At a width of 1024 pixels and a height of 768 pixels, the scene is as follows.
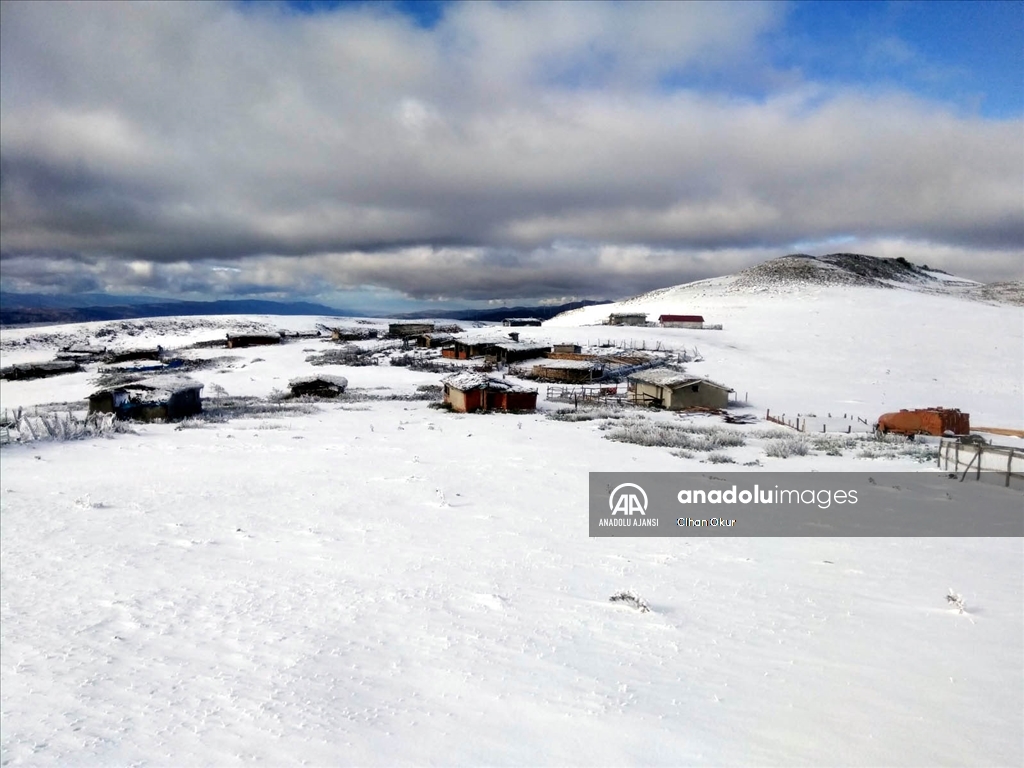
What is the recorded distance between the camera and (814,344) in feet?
215

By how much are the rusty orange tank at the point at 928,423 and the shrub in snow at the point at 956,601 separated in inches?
898

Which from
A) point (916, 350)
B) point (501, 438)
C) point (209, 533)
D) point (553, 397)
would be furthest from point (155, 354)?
point (916, 350)

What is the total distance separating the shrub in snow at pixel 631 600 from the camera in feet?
26.6

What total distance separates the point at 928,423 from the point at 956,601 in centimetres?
2437

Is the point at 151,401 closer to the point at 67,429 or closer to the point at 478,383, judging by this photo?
the point at 67,429

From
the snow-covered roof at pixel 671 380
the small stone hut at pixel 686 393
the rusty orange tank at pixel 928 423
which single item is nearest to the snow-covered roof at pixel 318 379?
the snow-covered roof at pixel 671 380

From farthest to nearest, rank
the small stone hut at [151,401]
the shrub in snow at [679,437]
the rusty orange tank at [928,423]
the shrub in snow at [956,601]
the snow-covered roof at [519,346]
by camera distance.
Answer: the snow-covered roof at [519,346] → the small stone hut at [151,401] → the rusty orange tank at [928,423] → the shrub in snow at [679,437] → the shrub in snow at [956,601]

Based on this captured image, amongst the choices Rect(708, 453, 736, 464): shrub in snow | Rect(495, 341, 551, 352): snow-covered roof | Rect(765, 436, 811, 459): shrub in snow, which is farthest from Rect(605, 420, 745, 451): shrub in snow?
Rect(495, 341, 551, 352): snow-covered roof

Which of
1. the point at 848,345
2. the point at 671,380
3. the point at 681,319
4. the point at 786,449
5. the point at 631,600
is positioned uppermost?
the point at 681,319

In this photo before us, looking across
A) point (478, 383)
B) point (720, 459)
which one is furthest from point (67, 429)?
point (720, 459)

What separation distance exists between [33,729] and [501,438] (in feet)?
61.8

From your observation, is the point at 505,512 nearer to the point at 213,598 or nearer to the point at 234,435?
the point at 213,598

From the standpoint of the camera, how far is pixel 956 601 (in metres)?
8.24

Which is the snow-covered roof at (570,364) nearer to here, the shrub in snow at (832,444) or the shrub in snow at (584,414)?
the shrub in snow at (584,414)
